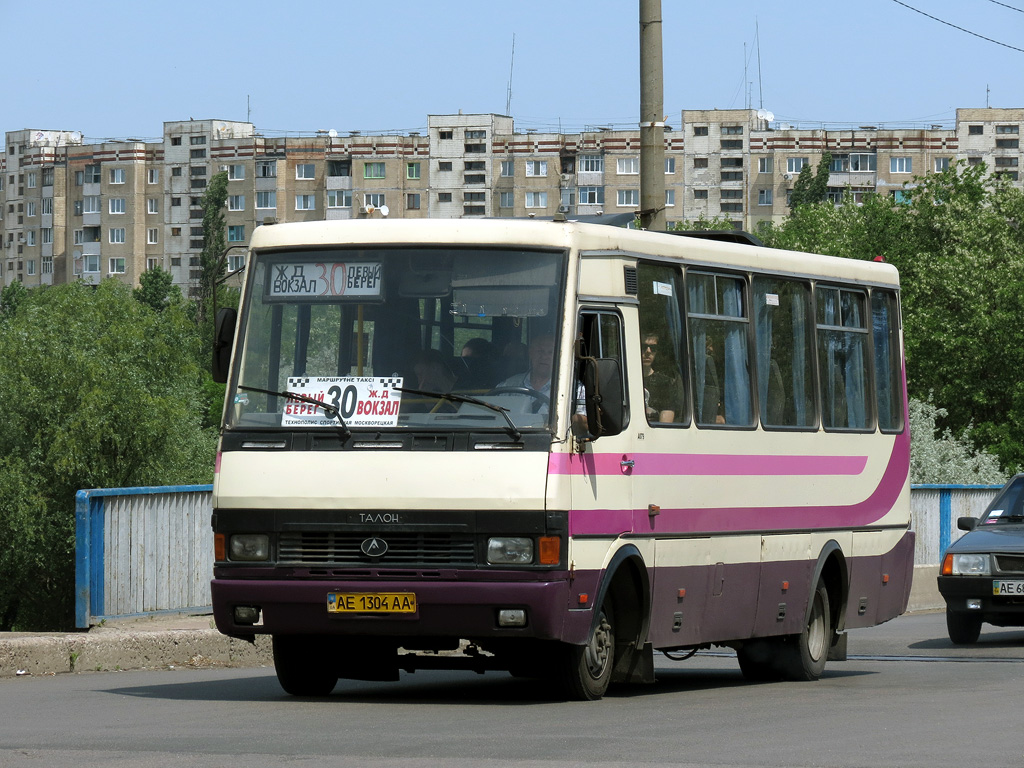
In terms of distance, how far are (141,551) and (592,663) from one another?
18.7ft

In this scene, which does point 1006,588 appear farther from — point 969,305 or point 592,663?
point 969,305

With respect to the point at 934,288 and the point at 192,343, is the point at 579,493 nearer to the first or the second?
the point at 192,343

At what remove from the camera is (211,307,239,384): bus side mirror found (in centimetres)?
1105

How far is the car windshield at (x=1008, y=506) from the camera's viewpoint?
18625 mm

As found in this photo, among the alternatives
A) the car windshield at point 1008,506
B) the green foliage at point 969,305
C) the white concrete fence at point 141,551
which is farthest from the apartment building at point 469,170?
the white concrete fence at point 141,551

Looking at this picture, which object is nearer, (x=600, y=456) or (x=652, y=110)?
(x=600, y=456)

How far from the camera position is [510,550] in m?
10.2

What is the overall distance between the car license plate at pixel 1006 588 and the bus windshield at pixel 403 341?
838 cm

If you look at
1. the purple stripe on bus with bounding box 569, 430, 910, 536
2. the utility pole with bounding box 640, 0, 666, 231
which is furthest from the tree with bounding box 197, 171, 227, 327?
the purple stripe on bus with bounding box 569, 430, 910, 536

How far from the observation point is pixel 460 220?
10.8m

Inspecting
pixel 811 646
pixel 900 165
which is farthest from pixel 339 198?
pixel 811 646

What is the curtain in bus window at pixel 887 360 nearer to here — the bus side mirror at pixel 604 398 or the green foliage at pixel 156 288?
the bus side mirror at pixel 604 398

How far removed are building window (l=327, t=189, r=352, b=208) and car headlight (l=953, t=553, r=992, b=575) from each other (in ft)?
453

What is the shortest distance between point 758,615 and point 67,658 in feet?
16.0
